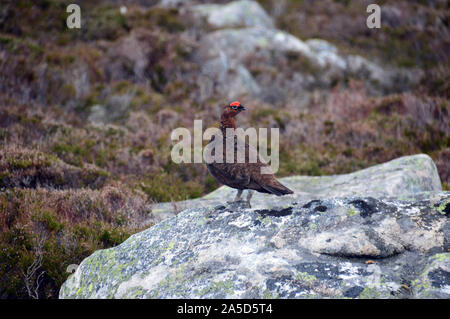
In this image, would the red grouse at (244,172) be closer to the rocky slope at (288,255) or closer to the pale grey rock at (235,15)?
the rocky slope at (288,255)

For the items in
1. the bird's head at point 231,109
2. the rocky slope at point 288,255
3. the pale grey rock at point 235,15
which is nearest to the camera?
the rocky slope at point 288,255

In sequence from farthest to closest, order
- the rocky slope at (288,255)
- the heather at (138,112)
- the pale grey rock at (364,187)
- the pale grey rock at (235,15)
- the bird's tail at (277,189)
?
the pale grey rock at (235,15)
the pale grey rock at (364,187)
the heather at (138,112)
the bird's tail at (277,189)
the rocky slope at (288,255)

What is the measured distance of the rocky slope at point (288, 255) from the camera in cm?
258

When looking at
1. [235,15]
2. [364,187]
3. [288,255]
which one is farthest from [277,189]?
[235,15]

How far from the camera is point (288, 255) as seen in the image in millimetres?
2883

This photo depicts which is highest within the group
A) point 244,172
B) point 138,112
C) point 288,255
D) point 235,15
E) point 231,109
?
point 235,15

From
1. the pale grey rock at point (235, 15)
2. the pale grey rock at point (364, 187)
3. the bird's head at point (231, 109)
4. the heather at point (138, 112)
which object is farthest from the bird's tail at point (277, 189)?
the pale grey rock at point (235, 15)

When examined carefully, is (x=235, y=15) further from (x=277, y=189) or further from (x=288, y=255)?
(x=288, y=255)

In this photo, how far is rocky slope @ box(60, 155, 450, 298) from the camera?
258 centimetres

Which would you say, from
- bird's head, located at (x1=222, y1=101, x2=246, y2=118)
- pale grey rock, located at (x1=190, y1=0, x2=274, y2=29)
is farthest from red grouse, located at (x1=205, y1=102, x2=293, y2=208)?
pale grey rock, located at (x1=190, y1=0, x2=274, y2=29)

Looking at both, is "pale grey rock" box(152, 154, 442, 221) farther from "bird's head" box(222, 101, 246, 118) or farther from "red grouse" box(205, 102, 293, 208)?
"bird's head" box(222, 101, 246, 118)

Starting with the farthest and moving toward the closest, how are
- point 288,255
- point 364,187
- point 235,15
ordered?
1. point 235,15
2. point 364,187
3. point 288,255

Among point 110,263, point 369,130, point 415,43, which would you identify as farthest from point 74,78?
point 415,43
